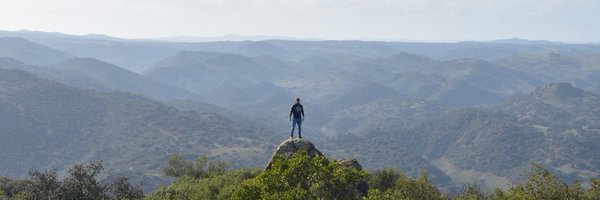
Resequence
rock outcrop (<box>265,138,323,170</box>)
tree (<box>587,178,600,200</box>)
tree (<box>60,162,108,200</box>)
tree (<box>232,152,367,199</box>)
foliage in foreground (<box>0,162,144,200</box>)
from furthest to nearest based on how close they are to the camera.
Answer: tree (<box>60,162,108,200</box>) < foliage in foreground (<box>0,162,144,200</box>) < rock outcrop (<box>265,138,323,170</box>) < tree (<box>587,178,600,200</box>) < tree (<box>232,152,367,199</box>)

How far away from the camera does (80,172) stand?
53312 millimetres

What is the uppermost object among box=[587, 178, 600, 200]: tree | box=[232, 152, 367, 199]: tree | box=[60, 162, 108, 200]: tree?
box=[232, 152, 367, 199]: tree

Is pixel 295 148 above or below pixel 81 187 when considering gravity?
above

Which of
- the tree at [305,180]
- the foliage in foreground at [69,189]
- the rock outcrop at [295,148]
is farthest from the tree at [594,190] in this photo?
the foliage in foreground at [69,189]

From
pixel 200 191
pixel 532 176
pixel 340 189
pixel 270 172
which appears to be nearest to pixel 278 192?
pixel 270 172

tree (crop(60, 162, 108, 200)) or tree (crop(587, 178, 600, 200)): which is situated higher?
tree (crop(587, 178, 600, 200))

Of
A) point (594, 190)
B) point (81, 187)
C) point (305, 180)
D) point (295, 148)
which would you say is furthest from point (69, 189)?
point (594, 190)

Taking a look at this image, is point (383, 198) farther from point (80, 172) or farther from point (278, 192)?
point (80, 172)

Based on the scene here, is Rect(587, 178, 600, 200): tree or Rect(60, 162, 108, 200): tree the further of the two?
Rect(60, 162, 108, 200): tree

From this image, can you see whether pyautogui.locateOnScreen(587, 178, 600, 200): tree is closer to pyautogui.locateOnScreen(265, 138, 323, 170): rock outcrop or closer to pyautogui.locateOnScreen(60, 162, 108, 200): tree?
pyautogui.locateOnScreen(265, 138, 323, 170): rock outcrop

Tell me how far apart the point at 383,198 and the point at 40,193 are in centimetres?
3509

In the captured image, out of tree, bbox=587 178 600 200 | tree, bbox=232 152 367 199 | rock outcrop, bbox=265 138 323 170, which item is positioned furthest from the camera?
rock outcrop, bbox=265 138 323 170

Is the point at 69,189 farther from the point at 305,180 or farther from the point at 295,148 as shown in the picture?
the point at 305,180

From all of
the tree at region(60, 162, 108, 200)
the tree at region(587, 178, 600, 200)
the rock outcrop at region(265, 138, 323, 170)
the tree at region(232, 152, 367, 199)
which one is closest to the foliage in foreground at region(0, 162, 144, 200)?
the tree at region(60, 162, 108, 200)
